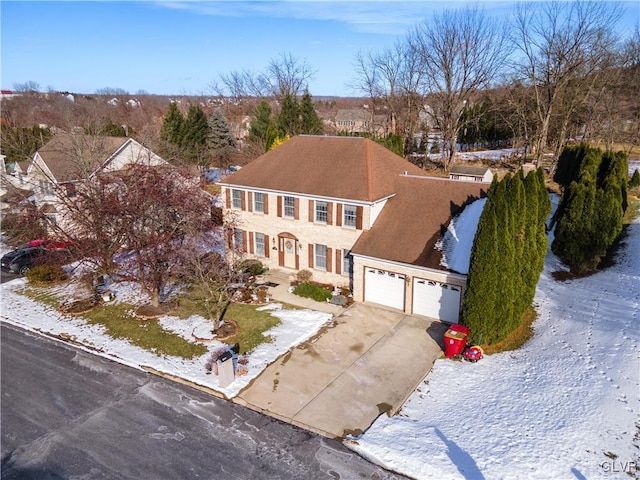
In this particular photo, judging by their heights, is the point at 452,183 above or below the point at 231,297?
above

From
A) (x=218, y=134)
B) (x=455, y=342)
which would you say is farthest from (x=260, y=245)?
(x=218, y=134)

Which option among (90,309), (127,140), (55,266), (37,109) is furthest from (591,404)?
(37,109)

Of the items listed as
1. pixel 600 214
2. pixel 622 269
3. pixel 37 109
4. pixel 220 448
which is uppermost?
pixel 37 109

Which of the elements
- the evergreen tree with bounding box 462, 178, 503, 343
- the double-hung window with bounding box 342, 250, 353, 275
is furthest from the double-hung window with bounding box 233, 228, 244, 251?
the evergreen tree with bounding box 462, 178, 503, 343

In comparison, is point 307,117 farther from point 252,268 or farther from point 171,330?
point 171,330

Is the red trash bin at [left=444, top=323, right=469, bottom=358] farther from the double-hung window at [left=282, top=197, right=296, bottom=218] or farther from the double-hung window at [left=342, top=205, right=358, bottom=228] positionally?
the double-hung window at [left=282, top=197, right=296, bottom=218]

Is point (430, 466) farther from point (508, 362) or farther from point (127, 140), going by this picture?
point (127, 140)

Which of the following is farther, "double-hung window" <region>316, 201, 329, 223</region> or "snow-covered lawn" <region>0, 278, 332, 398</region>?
"double-hung window" <region>316, 201, 329, 223</region>

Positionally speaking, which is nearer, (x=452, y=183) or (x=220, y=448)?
(x=220, y=448)
